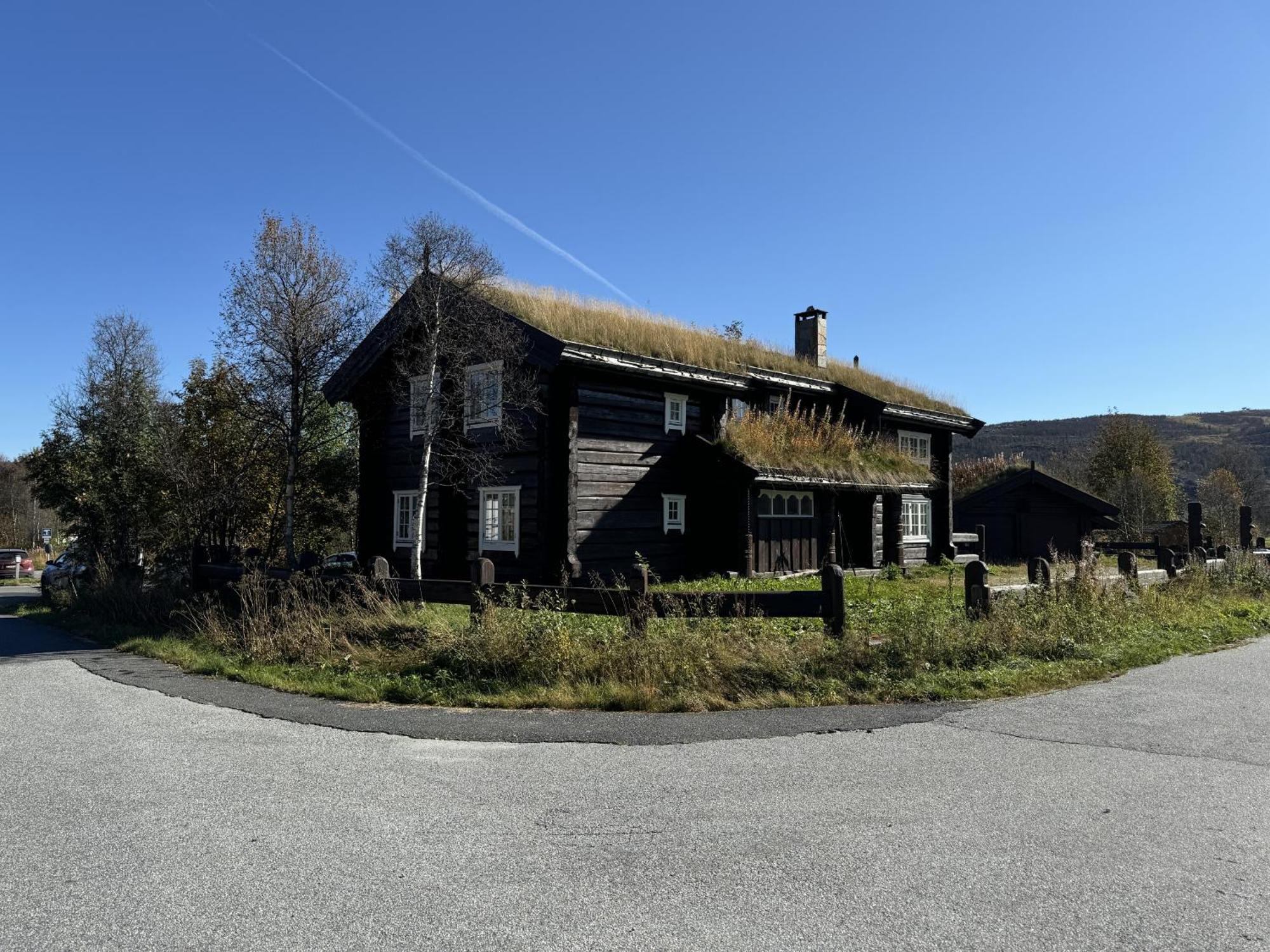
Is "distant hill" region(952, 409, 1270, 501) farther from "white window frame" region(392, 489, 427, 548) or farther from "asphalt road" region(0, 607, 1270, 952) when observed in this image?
"asphalt road" region(0, 607, 1270, 952)

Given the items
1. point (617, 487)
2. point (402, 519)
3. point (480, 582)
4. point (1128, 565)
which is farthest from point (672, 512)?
point (480, 582)

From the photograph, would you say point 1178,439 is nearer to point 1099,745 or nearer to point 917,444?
point 917,444

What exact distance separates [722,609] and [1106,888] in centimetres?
559

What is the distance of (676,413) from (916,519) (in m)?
11.2

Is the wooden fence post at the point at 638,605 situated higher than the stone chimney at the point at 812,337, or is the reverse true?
the stone chimney at the point at 812,337

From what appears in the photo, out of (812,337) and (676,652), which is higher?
(812,337)

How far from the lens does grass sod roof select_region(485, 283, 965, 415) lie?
63.7ft

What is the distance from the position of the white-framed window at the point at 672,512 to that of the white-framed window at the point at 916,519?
9.45 m

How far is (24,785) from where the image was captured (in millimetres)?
5867

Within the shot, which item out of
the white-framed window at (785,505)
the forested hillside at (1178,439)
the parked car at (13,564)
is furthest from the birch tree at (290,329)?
the forested hillside at (1178,439)

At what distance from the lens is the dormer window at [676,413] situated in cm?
2123

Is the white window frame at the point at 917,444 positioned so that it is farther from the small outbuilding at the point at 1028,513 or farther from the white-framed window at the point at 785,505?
the white-framed window at the point at 785,505

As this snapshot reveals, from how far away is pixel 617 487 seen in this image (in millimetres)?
19750

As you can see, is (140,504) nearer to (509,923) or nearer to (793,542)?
(793,542)
